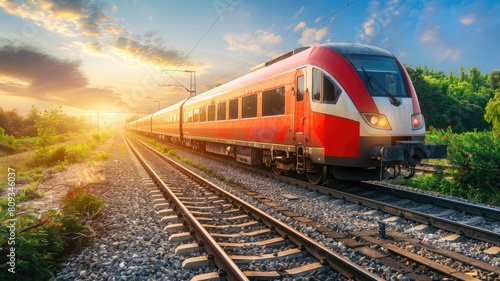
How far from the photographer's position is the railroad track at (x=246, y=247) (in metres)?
3.88

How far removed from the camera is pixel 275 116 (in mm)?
9969

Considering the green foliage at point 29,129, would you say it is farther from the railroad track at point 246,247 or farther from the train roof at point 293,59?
the railroad track at point 246,247

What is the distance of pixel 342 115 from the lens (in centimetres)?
747

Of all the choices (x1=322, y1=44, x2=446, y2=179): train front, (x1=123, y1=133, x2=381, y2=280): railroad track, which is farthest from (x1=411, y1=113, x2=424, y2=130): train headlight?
(x1=123, y1=133, x2=381, y2=280): railroad track

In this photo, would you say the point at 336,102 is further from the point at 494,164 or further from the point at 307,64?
the point at 494,164

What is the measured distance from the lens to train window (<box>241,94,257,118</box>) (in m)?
11.5

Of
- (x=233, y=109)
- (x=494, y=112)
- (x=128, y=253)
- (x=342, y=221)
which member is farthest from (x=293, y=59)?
(x=494, y=112)

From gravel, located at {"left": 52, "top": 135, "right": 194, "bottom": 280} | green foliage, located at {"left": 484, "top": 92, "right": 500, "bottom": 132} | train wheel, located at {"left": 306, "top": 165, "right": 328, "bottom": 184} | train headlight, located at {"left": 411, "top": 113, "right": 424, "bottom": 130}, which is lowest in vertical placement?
gravel, located at {"left": 52, "top": 135, "right": 194, "bottom": 280}

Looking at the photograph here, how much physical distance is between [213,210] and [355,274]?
12.8ft

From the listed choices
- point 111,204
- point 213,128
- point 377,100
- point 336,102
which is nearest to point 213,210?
point 111,204

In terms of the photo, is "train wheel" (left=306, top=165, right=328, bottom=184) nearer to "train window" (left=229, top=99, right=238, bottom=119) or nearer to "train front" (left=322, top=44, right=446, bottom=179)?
"train front" (left=322, top=44, right=446, bottom=179)

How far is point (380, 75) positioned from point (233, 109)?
22.0 feet

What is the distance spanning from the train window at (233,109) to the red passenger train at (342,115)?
2.43m

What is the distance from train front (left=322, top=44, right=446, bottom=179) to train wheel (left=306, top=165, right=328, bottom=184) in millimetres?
1473
